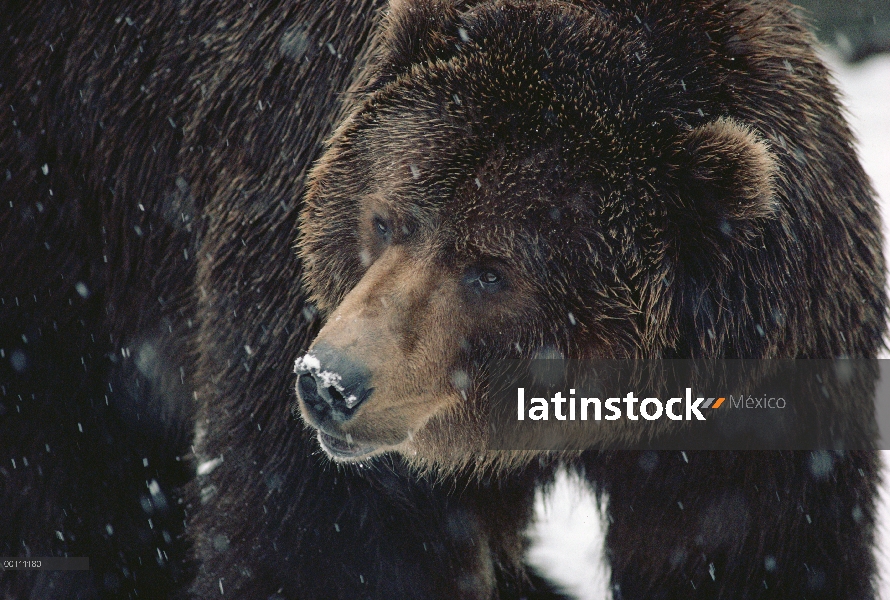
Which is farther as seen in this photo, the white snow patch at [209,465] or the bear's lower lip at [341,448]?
the white snow patch at [209,465]

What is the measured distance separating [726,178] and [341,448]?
1348mm

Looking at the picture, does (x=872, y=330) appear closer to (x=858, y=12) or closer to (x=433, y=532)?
(x=433, y=532)

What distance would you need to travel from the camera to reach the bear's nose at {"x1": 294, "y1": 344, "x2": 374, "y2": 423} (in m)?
2.76

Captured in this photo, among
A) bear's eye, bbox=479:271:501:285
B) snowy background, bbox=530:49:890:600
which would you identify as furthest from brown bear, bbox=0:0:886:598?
snowy background, bbox=530:49:890:600

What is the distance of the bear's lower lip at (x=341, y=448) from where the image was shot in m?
3.02

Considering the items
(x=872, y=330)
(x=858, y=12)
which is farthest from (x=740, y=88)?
(x=858, y=12)

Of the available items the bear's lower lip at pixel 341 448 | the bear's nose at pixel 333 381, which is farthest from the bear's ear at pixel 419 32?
the bear's lower lip at pixel 341 448

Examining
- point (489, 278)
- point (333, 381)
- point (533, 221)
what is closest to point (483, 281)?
point (489, 278)

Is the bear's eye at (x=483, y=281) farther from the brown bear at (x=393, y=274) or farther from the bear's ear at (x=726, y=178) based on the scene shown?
the bear's ear at (x=726, y=178)

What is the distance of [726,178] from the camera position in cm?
282

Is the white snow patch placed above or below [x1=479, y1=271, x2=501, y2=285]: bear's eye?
below

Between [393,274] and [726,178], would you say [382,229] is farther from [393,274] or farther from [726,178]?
[726,178]

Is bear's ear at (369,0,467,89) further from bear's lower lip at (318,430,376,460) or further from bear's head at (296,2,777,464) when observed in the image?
bear's lower lip at (318,430,376,460)

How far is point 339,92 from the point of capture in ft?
12.0
